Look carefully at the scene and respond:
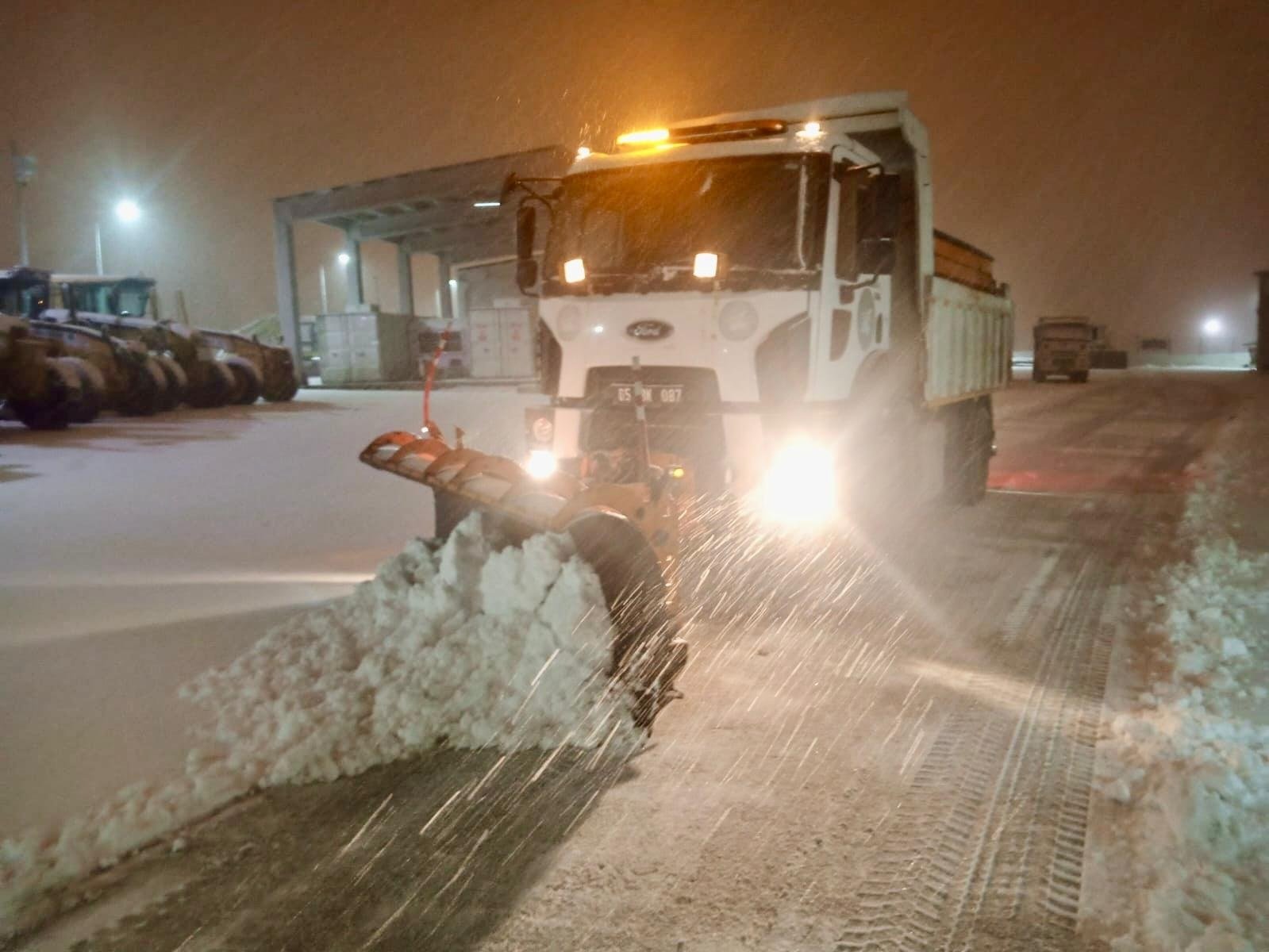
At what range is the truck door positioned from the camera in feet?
20.1

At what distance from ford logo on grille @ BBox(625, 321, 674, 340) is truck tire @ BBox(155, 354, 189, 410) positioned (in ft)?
53.5

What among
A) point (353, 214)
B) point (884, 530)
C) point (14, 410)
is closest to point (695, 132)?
point (884, 530)

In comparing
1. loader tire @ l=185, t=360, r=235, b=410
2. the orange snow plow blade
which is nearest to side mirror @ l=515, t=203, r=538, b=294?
the orange snow plow blade

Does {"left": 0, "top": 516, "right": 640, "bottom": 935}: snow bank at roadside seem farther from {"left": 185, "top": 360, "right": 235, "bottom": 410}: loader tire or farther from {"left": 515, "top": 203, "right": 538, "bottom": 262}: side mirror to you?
{"left": 185, "top": 360, "right": 235, "bottom": 410}: loader tire

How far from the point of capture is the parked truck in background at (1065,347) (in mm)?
41062

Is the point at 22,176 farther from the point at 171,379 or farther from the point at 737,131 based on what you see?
the point at 737,131

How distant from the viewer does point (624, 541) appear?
4.09 meters

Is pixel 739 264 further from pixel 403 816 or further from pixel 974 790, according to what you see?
pixel 403 816

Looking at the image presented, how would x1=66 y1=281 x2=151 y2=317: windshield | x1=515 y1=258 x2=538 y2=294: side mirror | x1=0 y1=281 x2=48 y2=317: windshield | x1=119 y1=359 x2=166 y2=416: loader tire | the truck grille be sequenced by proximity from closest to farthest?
the truck grille → x1=515 y1=258 x2=538 y2=294: side mirror → x1=0 y1=281 x2=48 y2=317: windshield → x1=119 y1=359 x2=166 y2=416: loader tire → x1=66 y1=281 x2=151 y2=317: windshield

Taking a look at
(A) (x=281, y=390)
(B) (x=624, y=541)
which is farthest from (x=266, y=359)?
(B) (x=624, y=541)

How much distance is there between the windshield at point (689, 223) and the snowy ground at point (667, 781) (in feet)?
7.08

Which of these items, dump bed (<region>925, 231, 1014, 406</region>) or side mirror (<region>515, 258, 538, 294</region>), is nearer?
side mirror (<region>515, 258, 538, 294</region>)

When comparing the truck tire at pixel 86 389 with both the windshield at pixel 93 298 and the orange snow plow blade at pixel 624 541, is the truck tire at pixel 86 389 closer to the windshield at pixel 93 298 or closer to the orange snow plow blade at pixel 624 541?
the windshield at pixel 93 298

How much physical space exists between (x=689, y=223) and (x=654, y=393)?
44.1 inches
